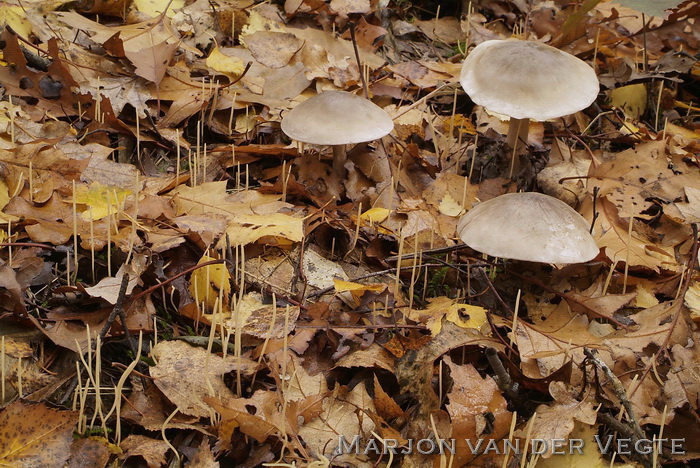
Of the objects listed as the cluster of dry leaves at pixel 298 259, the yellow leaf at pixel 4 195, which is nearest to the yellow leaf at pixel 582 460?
the cluster of dry leaves at pixel 298 259

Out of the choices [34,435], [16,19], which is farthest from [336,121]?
[16,19]

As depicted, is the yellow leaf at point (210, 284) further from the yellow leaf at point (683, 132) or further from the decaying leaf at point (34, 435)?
the yellow leaf at point (683, 132)

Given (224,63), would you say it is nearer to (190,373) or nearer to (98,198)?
(98,198)

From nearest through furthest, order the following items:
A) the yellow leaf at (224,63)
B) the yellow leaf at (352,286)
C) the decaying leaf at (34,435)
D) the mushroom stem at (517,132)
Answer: the decaying leaf at (34,435)
the yellow leaf at (352,286)
the mushroom stem at (517,132)
the yellow leaf at (224,63)

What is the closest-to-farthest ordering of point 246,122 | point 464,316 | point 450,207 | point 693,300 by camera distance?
point 464,316 < point 693,300 < point 450,207 < point 246,122

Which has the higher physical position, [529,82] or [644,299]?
[529,82]

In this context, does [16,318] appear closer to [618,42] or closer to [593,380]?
[593,380]

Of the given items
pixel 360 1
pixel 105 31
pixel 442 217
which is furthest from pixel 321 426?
pixel 360 1
